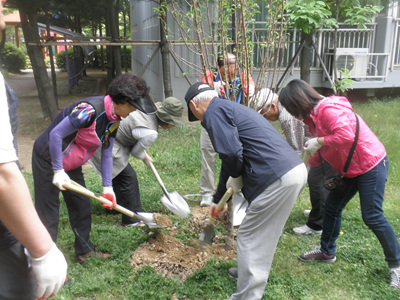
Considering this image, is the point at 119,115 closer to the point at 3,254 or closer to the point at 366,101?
the point at 3,254

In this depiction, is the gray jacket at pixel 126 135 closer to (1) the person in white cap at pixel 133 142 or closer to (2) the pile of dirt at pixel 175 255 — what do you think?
(1) the person in white cap at pixel 133 142

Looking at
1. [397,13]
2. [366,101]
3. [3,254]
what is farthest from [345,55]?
[3,254]

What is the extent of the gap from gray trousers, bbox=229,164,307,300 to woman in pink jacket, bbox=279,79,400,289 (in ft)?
1.62

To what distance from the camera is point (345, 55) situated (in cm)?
903

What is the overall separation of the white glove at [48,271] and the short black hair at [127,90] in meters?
1.57

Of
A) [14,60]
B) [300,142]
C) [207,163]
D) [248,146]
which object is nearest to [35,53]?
A: [207,163]

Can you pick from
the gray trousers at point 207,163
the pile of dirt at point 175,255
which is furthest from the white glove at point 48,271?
the gray trousers at point 207,163

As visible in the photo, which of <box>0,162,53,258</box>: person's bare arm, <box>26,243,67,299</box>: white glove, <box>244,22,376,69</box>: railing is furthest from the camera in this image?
<box>244,22,376,69</box>: railing

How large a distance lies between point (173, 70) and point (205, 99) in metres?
6.65

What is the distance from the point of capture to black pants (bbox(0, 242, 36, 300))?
131 centimetres

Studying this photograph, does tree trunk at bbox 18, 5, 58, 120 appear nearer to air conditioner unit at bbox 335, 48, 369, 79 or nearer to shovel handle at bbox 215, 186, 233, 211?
shovel handle at bbox 215, 186, 233, 211

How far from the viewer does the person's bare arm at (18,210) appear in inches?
44.1

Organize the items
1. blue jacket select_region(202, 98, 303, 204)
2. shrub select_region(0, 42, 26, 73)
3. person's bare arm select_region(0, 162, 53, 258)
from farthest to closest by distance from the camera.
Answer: shrub select_region(0, 42, 26, 73) → blue jacket select_region(202, 98, 303, 204) → person's bare arm select_region(0, 162, 53, 258)

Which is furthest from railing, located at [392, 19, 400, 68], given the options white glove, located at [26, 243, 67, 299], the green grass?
white glove, located at [26, 243, 67, 299]
